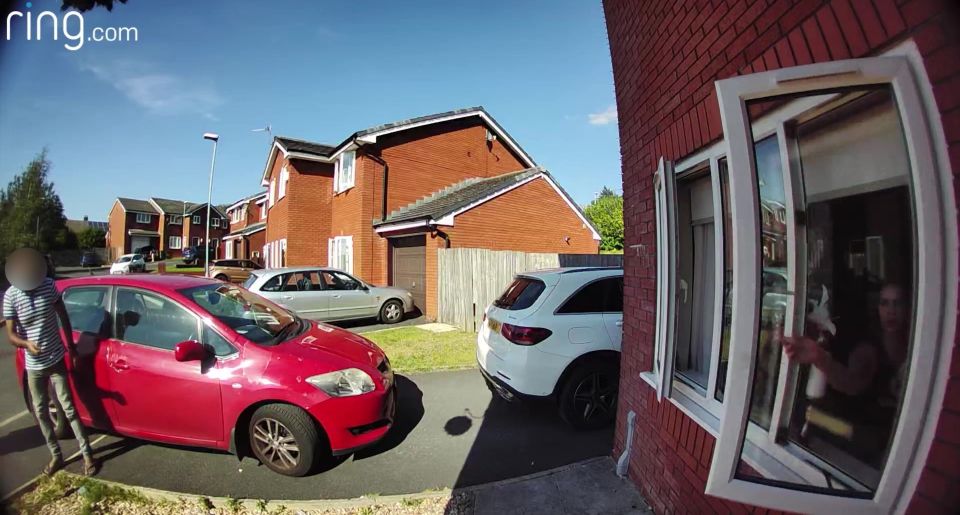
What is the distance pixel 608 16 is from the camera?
12.3ft

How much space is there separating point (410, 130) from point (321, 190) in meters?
5.70

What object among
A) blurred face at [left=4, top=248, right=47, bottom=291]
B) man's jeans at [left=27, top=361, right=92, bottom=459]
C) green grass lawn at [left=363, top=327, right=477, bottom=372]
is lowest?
green grass lawn at [left=363, top=327, right=477, bottom=372]

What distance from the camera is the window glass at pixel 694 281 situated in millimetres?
2693

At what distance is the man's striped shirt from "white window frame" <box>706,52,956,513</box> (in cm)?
456

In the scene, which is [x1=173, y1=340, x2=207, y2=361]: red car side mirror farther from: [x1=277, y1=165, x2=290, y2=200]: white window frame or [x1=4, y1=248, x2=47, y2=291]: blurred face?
[x1=277, y1=165, x2=290, y2=200]: white window frame

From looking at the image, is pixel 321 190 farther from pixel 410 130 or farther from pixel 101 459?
pixel 101 459

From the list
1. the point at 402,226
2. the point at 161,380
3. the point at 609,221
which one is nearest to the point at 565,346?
the point at 161,380

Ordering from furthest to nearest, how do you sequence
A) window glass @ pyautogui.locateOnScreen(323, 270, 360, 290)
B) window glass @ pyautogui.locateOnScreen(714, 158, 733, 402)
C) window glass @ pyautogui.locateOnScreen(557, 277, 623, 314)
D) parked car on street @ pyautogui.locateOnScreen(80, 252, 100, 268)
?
window glass @ pyautogui.locateOnScreen(323, 270, 360, 290) → parked car on street @ pyautogui.locateOnScreen(80, 252, 100, 268) → window glass @ pyautogui.locateOnScreen(557, 277, 623, 314) → window glass @ pyautogui.locateOnScreen(714, 158, 733, 402)

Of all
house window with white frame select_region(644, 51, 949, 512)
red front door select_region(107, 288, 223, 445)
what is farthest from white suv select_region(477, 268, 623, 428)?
red front door select_region(107, 288, 223, 445)

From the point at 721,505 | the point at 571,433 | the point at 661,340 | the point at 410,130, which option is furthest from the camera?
the point at 410,130

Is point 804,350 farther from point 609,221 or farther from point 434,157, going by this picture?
point 609,221

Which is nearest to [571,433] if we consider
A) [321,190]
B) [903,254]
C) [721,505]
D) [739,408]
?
[721,505]

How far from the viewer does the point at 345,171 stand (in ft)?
53.4

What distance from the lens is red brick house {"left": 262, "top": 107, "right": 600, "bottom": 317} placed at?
12602 millimetres
